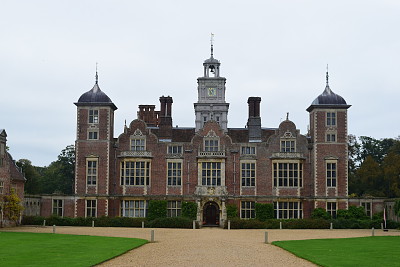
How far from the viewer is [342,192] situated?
44.2m

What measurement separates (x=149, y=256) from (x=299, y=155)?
26636mm

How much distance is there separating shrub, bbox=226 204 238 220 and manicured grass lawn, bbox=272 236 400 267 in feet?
57.4

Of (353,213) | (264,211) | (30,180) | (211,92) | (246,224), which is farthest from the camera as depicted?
(211,92)

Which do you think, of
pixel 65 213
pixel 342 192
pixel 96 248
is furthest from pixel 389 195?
pixel 96 248

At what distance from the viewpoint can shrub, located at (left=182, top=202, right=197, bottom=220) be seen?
1719 inches

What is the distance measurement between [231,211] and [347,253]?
23222mm

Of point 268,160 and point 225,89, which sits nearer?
point 268,160

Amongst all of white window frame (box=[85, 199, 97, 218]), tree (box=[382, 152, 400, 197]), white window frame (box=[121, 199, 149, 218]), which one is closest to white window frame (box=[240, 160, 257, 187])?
white window frame (box=[121, 199, 149, 218])

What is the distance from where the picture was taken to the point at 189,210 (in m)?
43.7

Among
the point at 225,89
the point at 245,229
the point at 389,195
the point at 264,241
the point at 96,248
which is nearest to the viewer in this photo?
the point at 96,248

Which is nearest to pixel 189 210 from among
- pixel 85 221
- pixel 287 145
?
pixel 85 221

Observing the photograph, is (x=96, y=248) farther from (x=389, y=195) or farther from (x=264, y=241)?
(x=389, y=195)

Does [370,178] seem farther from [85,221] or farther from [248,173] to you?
[85,221]

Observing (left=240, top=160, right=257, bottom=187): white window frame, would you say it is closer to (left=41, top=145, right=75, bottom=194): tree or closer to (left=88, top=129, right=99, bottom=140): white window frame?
(left=88, top=129, right=99, bottom=140): white window frame
